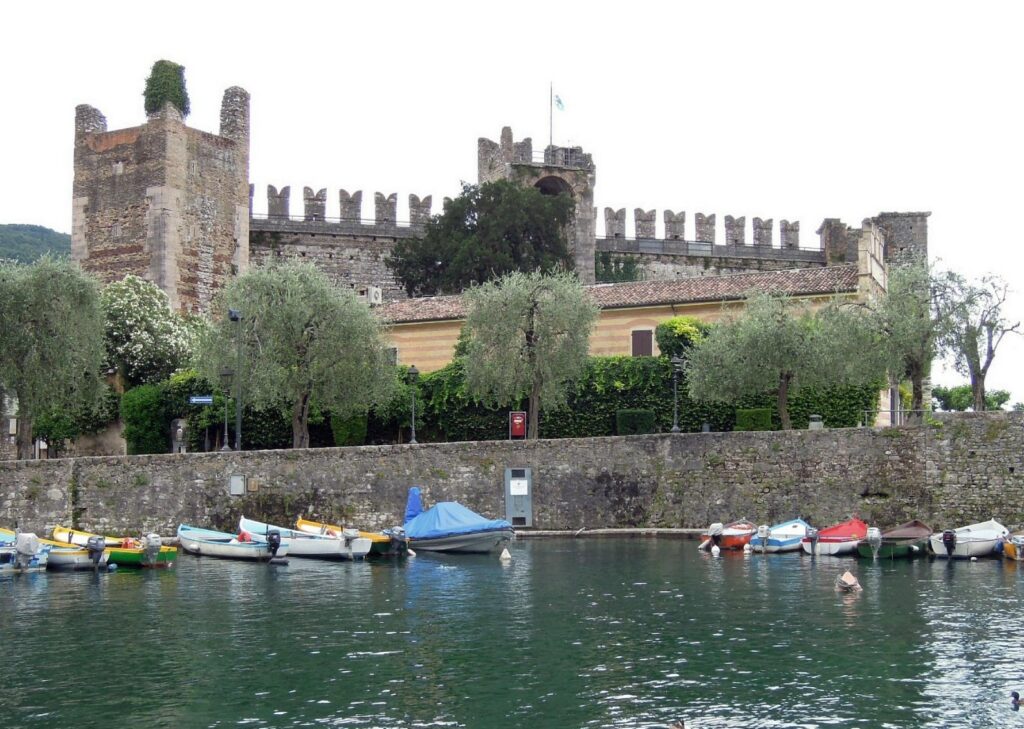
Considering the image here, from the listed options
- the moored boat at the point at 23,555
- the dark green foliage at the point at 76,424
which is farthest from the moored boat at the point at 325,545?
the dark green foliage at the point at 76,424

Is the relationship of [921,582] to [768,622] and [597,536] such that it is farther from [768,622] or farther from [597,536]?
[597,536]

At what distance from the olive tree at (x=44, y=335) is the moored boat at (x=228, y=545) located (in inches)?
281

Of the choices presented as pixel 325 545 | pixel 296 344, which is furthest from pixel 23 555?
pixel 296 344

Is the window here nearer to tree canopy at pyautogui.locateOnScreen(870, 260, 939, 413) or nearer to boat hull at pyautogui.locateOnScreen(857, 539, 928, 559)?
tree canopy at pyautogui.locateOnScreen(870, 260, 939, 413)

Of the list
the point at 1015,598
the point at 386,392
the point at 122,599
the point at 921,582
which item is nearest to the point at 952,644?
the point at 1015,598

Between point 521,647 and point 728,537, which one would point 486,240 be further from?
point 521,647

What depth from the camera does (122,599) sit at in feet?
94.6

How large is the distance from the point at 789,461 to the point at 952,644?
17.1 meters

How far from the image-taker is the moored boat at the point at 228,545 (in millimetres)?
36469

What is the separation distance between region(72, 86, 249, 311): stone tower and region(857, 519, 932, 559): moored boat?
32.3 meters

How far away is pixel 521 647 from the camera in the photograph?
893 inches

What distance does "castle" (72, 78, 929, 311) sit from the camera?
192 ft

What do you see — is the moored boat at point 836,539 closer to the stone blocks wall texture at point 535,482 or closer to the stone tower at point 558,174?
the stone blocks wall texture at point 535,482

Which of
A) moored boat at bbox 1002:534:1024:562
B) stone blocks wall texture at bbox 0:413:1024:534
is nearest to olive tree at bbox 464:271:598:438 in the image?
stone blocks wall texture at bbox 0:413:1024:534
